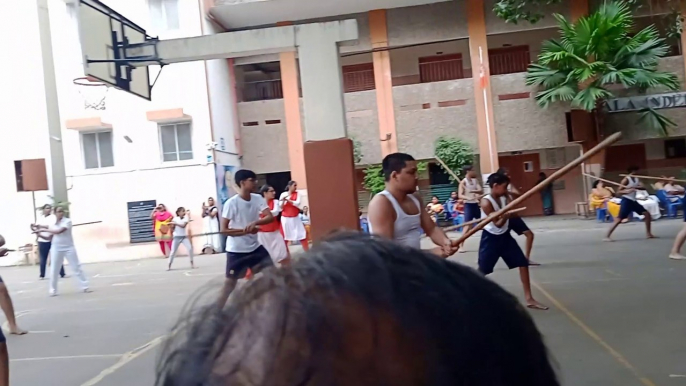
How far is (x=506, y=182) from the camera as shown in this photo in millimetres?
7539

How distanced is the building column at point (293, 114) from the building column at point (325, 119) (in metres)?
11.9

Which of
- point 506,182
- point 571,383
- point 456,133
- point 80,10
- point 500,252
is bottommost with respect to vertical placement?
point 571,383

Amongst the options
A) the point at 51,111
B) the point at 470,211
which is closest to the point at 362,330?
the point at 470,211

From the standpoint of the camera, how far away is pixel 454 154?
19938 mm

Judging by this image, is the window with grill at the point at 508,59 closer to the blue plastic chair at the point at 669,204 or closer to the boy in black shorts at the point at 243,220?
the blue plastic chair at the point at 669,204

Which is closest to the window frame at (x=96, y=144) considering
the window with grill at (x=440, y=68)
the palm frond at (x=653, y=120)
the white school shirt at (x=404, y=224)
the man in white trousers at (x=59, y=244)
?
the man in white trousers at (x=59, y=244)

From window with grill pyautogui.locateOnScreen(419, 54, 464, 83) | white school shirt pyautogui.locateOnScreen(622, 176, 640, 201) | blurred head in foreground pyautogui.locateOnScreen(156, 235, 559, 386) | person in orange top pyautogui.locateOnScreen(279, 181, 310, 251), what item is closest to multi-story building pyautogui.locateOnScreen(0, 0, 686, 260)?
window with grill pyautogui.locateOnScreen(419, 54, 464, 83)

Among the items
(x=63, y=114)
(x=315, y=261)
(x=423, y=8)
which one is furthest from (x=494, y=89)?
(x=315, y=261)

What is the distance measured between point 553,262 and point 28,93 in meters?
15.5

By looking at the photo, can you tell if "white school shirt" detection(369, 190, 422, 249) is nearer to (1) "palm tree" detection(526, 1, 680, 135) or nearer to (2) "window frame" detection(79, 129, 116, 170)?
(1) "palm tree" detection(526, 1, 680, 135)

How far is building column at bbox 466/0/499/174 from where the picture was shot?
20.2m

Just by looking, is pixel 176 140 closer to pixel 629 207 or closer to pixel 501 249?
pixel 629 207

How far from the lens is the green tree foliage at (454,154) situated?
1992 centimetres

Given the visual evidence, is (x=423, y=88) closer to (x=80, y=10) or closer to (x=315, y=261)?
(x=80, y=10)
